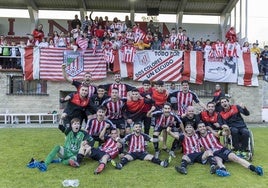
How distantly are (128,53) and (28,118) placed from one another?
218 inches

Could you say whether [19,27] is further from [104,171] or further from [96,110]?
[104,171]

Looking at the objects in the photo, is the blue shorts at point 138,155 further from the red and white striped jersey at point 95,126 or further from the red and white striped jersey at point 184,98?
the red and white striped jersey at point 184,98

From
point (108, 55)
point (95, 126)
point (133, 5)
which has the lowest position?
point (95, 126)

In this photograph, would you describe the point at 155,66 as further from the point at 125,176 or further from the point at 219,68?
the point at 125,176

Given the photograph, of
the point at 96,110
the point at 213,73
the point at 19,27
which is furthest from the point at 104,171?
the point at 19,27

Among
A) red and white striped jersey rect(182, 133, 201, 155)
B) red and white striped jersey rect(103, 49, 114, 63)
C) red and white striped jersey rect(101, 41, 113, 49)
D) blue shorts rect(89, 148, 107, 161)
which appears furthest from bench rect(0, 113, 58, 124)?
red and white striped jersey rect(182, 133, 201, 155)

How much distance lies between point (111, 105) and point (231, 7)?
56.5ft

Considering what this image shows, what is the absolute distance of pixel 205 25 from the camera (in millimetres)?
25109

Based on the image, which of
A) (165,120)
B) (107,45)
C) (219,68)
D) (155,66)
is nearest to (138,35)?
(107,45)

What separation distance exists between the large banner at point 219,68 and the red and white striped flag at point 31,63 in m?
7.90

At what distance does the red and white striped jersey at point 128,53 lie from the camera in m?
16.9

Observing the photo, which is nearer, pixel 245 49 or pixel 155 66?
pixel 155 66

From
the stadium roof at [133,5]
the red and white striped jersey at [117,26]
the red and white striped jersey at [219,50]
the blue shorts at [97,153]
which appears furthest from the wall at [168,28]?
the blue shorts at [97,153]

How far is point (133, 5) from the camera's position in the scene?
77.8ft
